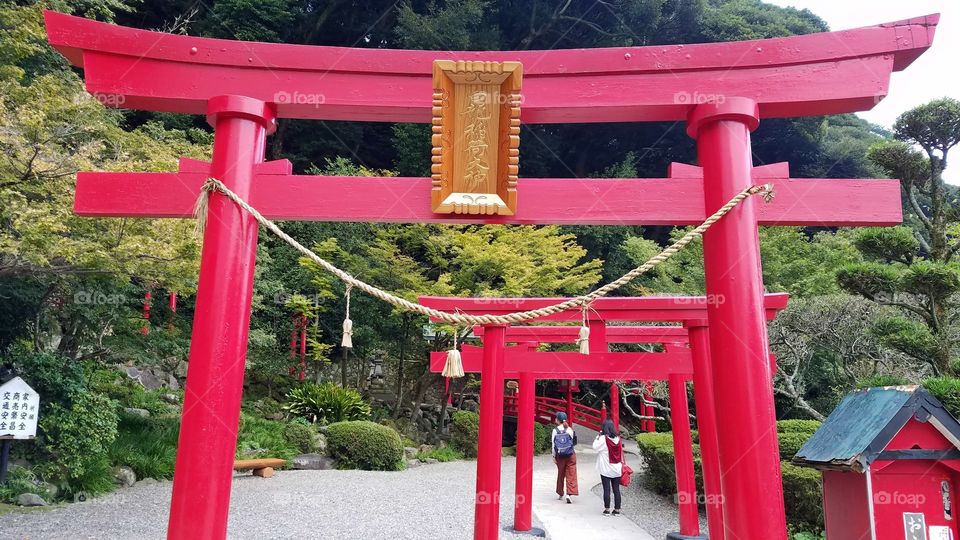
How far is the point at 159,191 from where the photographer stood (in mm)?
3678

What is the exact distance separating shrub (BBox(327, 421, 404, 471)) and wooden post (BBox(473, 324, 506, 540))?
7.10 metres

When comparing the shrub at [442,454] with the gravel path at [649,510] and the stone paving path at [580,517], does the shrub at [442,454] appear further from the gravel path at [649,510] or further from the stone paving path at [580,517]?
the gravel path at [649,510]

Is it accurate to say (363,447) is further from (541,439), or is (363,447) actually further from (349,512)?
(541,439)

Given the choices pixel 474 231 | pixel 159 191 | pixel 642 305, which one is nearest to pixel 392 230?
pixel 474 231

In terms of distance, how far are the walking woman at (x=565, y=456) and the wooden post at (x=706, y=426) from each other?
3.42 meters

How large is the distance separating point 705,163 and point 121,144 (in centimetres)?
1018

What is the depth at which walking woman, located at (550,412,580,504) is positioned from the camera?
1066cm

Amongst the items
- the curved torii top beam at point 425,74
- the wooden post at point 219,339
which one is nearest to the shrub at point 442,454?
the wooden post at point 219,339

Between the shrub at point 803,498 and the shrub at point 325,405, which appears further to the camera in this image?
the shrub at point 325,405

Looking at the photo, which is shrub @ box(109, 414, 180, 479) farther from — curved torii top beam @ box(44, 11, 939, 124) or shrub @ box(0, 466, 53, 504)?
curved torii top beam @ box(44, 11, 939, 124)

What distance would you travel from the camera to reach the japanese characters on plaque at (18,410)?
781cm

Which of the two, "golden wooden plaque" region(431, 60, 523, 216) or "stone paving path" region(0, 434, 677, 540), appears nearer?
"golden wooden plaque" region(431, 60, 523, 216)

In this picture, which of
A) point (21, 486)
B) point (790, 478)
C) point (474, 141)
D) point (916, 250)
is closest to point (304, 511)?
point (21, 486)

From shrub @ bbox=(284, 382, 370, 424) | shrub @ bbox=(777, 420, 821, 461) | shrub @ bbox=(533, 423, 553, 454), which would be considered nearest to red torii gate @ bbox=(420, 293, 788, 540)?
shrub @ bbox=(777, 420, 821, 461)
